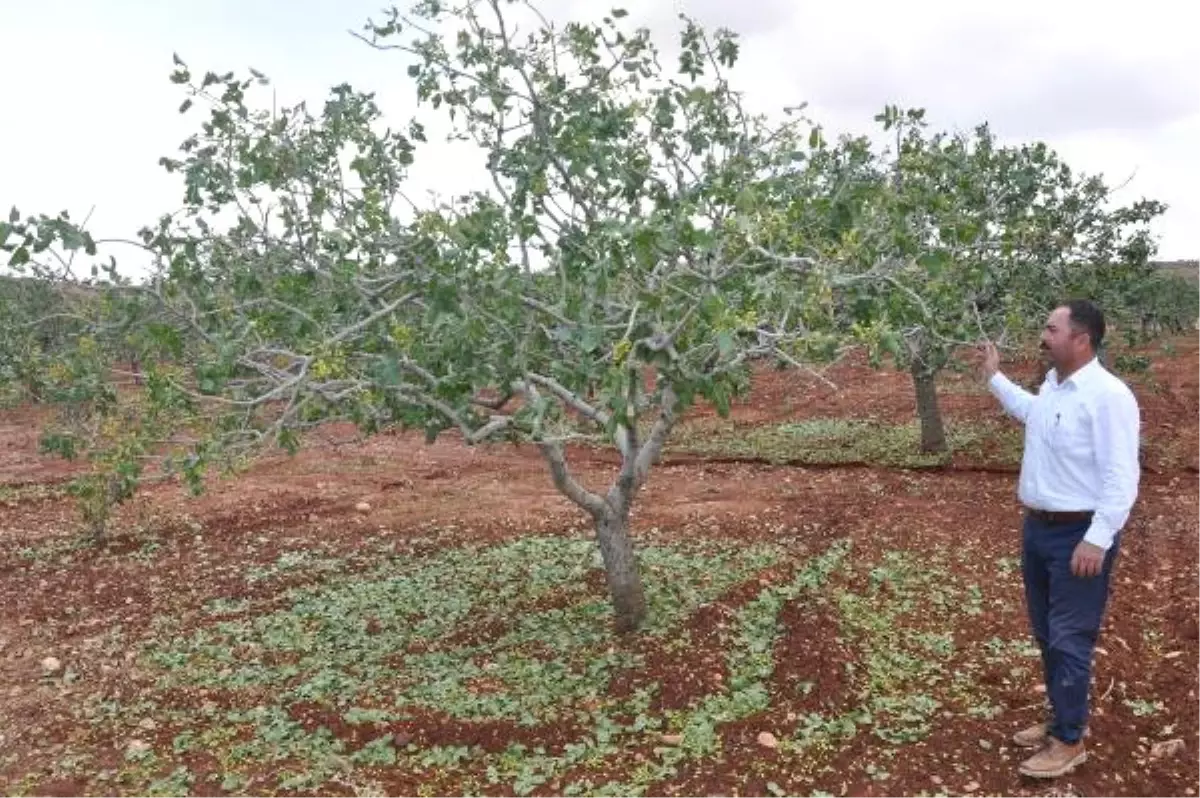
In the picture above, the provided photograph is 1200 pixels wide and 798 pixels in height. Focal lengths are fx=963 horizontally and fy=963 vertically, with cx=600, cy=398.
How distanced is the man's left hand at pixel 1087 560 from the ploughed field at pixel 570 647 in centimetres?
99

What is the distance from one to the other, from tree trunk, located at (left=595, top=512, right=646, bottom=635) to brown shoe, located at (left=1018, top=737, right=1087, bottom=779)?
247cm

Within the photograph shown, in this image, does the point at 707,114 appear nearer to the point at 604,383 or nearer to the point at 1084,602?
the point at 604,383

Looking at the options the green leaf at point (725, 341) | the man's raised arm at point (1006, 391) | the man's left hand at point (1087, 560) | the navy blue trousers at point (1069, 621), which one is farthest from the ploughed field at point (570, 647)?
the green leaf at point (725, 341)

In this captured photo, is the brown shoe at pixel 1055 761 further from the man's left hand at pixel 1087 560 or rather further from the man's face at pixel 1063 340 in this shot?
the man's face at pixel 1063 340

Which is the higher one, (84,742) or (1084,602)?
(1084,602)

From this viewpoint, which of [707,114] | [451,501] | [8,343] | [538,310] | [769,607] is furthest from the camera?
[451,501]

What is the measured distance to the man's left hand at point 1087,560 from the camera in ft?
13.1

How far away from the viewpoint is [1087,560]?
13.2ft

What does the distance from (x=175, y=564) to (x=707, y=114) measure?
20.3 feet

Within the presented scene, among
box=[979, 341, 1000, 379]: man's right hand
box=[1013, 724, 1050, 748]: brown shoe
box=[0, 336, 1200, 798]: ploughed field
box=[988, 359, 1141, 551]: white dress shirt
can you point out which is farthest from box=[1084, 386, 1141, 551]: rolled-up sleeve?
box=[0, 336, 1200, 798]: ploughed field

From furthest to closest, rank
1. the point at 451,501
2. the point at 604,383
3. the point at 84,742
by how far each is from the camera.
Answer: the point at 451,501 < the point at 84,742 < the point at 604,383

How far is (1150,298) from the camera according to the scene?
39.1ft

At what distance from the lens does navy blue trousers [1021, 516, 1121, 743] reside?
165 inches

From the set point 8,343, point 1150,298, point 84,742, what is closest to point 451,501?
point 8,343
